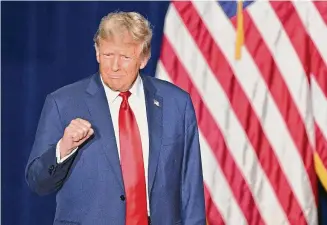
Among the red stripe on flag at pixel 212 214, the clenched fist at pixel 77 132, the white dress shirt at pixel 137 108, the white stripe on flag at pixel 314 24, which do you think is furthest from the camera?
the red stripe on flag at pixel 212 214

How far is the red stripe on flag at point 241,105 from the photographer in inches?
99.1

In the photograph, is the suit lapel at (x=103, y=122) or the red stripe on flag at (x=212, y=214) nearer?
the suit lapel at (x=103, y=122)

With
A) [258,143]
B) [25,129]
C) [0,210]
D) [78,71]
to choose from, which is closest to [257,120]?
[258,143]

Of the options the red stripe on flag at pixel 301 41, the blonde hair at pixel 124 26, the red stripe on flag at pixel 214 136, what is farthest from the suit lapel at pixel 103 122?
the red stripe on flag at pixel 301 41

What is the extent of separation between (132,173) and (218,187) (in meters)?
1.09

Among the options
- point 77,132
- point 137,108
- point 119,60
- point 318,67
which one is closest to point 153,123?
point 137,108

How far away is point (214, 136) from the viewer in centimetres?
255

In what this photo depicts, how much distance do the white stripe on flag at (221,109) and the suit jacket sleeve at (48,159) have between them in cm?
105

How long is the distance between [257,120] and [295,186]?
0.86ft

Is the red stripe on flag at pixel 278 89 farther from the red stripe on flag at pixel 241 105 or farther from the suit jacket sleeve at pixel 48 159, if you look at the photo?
the suit jacket sleeve at pixel 48 159

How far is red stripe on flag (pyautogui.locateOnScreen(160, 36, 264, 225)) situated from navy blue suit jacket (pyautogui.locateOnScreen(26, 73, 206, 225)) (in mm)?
921

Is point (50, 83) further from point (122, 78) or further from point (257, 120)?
point (122, 78)

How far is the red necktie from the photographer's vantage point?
1525 mm

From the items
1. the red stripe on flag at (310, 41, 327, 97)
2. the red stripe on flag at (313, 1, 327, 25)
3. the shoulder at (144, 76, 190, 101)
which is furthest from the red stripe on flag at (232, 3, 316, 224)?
the shoulder at (144, 76, 190, 101)
